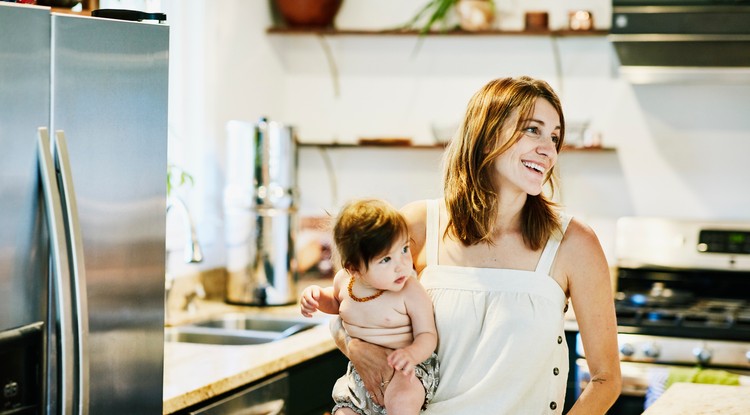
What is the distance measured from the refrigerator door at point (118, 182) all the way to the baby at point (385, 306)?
36 centimetres

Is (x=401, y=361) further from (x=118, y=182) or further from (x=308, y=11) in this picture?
(x=308, y=11)

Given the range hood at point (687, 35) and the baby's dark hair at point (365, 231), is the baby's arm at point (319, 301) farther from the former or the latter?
the range hood at point (687, 35)

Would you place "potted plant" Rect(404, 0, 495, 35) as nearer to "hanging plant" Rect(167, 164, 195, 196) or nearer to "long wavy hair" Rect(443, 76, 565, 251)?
"hanging plant" Rect(167, 164, 195, 196)

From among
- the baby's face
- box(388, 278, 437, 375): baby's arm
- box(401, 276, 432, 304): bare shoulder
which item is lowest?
box(388, 278, 437, 375): baby's arm

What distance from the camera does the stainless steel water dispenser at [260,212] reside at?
3.69 metres

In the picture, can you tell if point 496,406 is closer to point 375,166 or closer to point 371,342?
point 371,342

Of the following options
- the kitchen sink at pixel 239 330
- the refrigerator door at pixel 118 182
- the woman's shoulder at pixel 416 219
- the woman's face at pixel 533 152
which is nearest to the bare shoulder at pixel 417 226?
the woman's shoulder at pixel 416 219

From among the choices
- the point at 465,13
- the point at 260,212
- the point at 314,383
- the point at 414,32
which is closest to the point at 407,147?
the point at 414,32

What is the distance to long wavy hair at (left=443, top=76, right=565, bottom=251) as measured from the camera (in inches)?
79.5

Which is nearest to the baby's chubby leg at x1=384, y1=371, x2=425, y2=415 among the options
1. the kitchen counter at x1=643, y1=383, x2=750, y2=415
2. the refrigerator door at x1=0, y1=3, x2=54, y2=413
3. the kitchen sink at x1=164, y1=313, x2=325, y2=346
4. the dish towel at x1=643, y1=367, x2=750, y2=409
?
the kitchen counter at x1=643, y1=383, x2=750, y2=415

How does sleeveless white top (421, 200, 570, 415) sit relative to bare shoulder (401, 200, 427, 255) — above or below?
below

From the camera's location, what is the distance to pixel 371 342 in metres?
2.02

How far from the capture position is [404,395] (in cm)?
193

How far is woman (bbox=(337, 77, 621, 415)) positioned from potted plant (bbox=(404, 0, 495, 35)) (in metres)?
2.25
